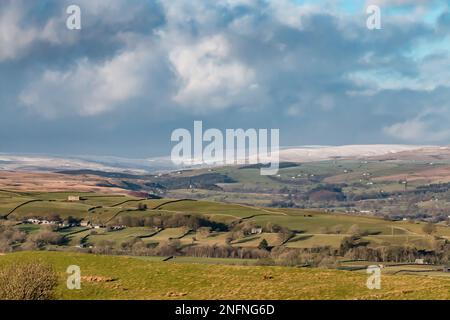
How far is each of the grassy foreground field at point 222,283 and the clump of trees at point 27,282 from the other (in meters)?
3.37

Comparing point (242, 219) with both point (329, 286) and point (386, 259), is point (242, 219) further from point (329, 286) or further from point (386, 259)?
point (329, 286)

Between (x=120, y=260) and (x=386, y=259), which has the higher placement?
(x=120, y=260)

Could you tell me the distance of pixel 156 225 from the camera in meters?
180

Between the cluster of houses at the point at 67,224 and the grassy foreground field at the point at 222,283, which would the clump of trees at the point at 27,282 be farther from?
the cluster of houses at the point at 67,224

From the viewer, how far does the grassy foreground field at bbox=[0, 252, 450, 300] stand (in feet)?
158

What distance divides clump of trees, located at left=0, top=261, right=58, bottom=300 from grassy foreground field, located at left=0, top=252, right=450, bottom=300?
3.37 meters

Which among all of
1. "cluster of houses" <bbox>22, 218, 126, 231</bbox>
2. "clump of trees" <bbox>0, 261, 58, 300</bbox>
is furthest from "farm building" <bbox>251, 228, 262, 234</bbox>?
"clump of trees" <bbox>0, 261, 58, 300</bbox>

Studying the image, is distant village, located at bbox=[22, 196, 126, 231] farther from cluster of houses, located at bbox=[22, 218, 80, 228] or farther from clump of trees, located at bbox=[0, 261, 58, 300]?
clump of trees, located at bbox=[0, 261, 58, 300]

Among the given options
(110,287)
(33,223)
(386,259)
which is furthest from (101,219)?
(110,287)

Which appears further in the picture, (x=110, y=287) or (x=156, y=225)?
(x=156, y=225)

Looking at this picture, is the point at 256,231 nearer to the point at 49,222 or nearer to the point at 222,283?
the point at 49,222

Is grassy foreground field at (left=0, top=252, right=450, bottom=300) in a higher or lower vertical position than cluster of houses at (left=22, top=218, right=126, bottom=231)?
higher

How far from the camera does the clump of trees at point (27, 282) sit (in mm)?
44053

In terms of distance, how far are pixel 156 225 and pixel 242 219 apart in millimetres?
30122
